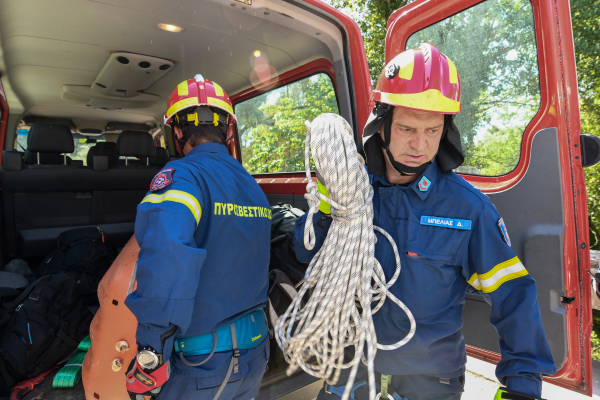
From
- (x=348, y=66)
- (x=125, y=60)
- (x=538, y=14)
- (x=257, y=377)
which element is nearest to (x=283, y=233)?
(x=257, y=377)

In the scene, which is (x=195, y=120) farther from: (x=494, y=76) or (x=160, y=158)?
(x=160, y=158)

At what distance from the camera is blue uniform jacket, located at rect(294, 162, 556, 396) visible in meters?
1.25

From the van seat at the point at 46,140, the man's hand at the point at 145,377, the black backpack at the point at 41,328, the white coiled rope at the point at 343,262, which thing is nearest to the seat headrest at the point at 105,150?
the van seat at the point at 46,140

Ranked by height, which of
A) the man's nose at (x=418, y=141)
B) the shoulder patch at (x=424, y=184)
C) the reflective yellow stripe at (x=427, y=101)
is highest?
the reflective yellow stripe at (x=427, y=101)

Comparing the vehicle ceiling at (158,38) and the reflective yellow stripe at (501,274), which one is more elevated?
the vehicle ceiling at (158,38)

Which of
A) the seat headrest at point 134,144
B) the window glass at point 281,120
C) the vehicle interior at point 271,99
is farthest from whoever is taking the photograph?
the seat headrest at point 134,144

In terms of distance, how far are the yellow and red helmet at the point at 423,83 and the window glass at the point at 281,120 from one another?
183 cm

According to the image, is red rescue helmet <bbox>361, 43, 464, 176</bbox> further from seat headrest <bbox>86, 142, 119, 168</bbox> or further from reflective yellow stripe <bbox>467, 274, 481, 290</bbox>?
seat headrest <bbox>86, 142, 119, 168</bbox>

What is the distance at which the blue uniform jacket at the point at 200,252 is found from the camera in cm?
126

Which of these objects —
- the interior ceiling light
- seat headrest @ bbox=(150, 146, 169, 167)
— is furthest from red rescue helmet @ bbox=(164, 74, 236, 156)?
seat headrest @ bbox=(150, 146, 169, 167)

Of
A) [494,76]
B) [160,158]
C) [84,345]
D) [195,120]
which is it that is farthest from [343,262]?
[160,158]

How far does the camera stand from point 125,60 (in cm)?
385

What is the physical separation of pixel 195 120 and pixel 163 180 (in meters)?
0.58

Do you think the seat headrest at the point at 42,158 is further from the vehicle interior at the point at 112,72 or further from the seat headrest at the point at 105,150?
the seat headrest at the point at 105,150
